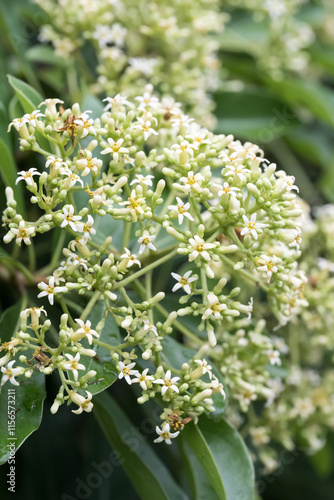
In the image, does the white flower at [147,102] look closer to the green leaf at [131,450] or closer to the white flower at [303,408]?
the green leaf at [131,450]

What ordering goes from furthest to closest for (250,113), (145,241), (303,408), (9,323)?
(250,113), (303,408), (9,323), (145,241)

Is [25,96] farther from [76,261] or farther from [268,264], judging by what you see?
[268,264]

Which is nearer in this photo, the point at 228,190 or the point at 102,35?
the point at 228,190

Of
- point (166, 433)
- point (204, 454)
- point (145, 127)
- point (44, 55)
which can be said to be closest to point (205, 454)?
point (204, 454)

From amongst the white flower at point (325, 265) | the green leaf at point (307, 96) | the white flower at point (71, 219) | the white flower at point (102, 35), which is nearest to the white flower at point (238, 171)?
the white flower at point (71, 219)

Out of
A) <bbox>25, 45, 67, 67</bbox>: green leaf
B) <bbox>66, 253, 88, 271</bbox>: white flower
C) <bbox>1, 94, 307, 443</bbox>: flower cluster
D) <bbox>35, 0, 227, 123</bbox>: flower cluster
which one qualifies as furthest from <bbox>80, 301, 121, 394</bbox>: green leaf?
<bbox>25, 45, 67, 67</bbox>: green leaf
